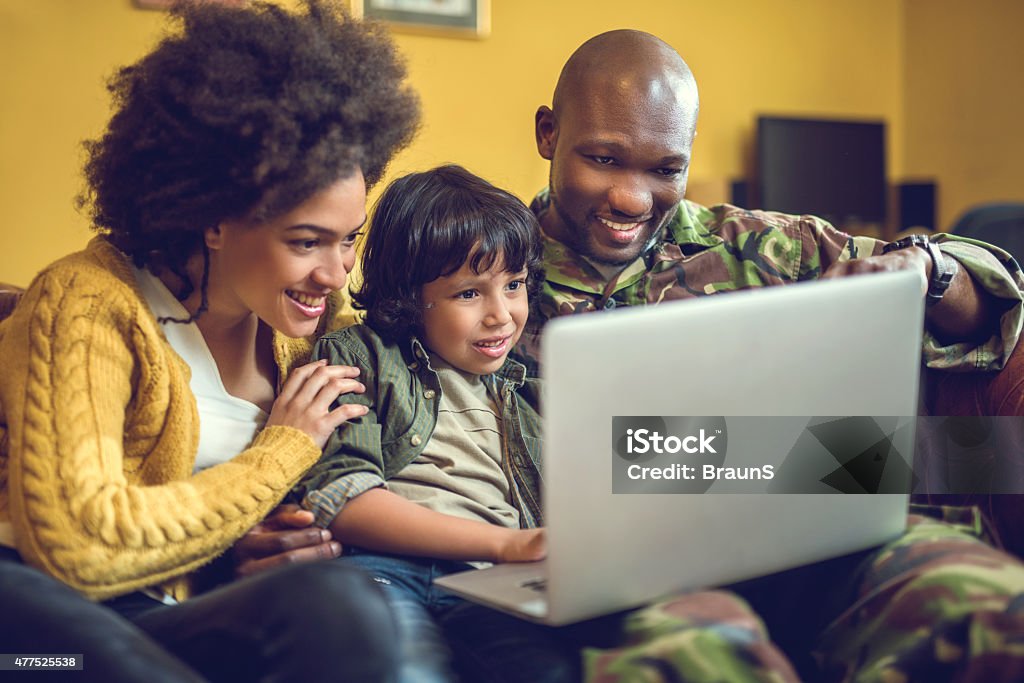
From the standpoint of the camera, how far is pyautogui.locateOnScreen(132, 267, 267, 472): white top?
50.9 inches

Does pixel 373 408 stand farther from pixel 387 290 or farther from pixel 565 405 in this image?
pixel 565 405

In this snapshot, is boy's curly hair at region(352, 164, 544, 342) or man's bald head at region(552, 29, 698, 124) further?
man's bald head at region(552, 29, 698, 124)

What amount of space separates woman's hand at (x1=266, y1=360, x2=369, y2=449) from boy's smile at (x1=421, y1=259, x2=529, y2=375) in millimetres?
140

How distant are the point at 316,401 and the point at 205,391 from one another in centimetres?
15

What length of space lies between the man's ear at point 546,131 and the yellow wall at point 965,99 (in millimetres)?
3113

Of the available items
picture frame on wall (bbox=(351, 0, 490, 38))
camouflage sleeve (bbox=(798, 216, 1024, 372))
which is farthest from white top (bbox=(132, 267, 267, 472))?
picture frame on wall (bbox=(351, 0, 490, 38))

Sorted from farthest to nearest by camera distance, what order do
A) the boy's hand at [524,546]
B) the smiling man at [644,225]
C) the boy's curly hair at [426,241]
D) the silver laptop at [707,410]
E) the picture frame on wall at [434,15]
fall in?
the picture frame on wall at [434,15], the smiling man at [644,225], the boy's curly hair at [426,241], the boy's hand at [524,546], the silver laptop at [707,410]

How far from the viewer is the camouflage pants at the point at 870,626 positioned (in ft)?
2.99

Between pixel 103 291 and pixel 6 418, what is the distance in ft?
0.60

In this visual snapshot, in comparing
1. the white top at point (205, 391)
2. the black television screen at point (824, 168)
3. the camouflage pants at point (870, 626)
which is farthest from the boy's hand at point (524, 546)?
the black television screen at point (824, 168)

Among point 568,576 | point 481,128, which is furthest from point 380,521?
point 481,128

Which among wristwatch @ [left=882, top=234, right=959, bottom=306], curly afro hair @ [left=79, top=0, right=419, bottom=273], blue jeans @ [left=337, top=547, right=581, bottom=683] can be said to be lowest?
blue jeans @ [left=337, top=547, right=581, bottom=683]

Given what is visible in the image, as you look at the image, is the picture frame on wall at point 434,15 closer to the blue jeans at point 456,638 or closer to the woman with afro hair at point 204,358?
the woman with afro hair at point 204,358

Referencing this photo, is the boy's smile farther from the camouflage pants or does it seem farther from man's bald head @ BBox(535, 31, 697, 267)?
the camouflage pants
